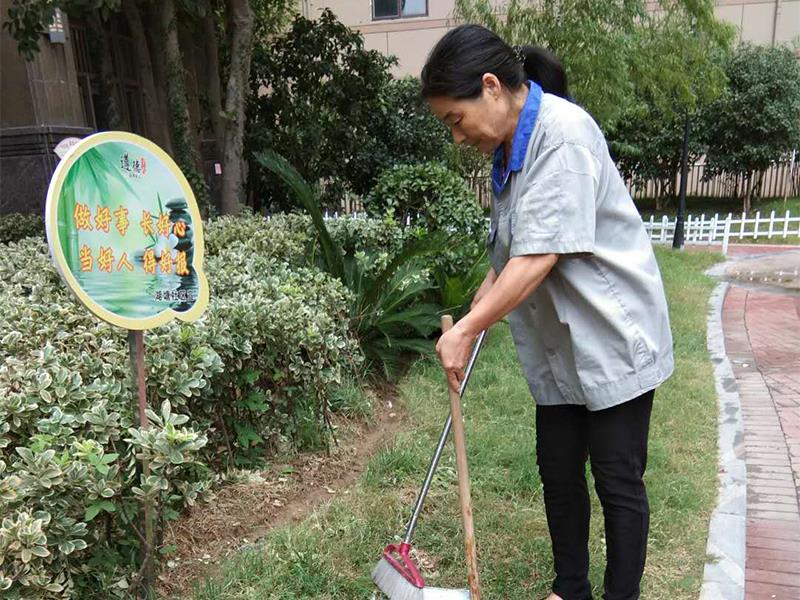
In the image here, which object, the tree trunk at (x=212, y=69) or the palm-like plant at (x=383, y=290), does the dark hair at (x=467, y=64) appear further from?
the tree trunk at (x=212, y=69)

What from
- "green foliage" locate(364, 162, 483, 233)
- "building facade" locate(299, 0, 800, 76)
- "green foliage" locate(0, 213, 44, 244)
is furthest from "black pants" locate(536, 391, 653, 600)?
"building facade" locate(299, 0, 800, 76)

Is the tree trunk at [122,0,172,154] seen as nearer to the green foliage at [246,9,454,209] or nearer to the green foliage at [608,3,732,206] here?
the green foliage at [246,9,454,209]

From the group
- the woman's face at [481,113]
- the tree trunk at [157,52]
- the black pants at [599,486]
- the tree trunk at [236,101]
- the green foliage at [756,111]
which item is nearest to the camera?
the woman's face at [481,113]

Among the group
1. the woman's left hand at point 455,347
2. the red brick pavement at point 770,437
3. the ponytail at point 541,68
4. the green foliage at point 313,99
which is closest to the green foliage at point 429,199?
the red brick pavement at point 770,437

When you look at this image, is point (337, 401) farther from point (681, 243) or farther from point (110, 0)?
point (681, 243)

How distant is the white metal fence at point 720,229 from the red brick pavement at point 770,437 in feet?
19.5

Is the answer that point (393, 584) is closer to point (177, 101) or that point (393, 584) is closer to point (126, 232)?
point (126, 232)

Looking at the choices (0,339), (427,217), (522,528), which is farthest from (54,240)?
(427,217)

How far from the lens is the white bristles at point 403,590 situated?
1.91m

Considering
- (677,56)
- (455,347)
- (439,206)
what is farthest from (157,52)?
(455,347)

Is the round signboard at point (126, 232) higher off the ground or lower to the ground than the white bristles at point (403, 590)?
higher

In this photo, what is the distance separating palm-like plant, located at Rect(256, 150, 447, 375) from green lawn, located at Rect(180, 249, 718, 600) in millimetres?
487

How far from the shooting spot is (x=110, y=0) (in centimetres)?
428

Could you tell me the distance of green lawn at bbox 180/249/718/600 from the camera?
2.36 m
